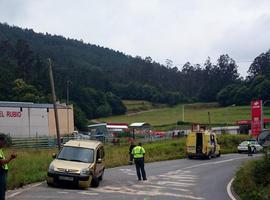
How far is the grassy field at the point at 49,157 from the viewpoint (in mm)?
22250

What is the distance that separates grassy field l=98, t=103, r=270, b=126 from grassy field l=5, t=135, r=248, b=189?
42533 mm

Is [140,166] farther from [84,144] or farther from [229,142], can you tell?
[229,142]

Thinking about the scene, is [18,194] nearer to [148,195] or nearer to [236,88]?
[148,195]

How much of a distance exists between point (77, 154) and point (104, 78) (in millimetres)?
135071

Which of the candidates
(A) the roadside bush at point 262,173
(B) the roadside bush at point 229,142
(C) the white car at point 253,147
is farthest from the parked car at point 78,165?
(B) the roadside bush at point 229,142

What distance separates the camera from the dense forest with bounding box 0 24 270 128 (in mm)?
116312

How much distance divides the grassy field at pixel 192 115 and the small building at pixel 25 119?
38997 millimetres

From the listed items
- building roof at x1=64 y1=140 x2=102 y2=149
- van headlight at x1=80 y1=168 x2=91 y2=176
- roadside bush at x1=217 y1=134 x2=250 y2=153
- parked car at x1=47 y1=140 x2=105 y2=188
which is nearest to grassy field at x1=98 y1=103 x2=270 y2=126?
roadside bush at x1=217 y1=134 x2=250 y2=153

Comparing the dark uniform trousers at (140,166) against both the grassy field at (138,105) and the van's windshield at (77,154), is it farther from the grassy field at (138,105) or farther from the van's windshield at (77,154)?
the grassy field at (138,105)

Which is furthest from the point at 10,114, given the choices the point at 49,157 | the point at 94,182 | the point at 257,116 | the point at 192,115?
the point at 192,115

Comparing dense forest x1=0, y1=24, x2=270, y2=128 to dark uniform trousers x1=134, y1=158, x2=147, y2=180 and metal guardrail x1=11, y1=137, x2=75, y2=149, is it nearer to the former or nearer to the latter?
metal guardrail x1=11, y1=137, x2=75, y2=149

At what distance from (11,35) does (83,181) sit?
16890 centimetres

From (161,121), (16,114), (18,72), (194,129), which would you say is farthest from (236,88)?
(194,129)

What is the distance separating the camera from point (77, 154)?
21.2 metres
